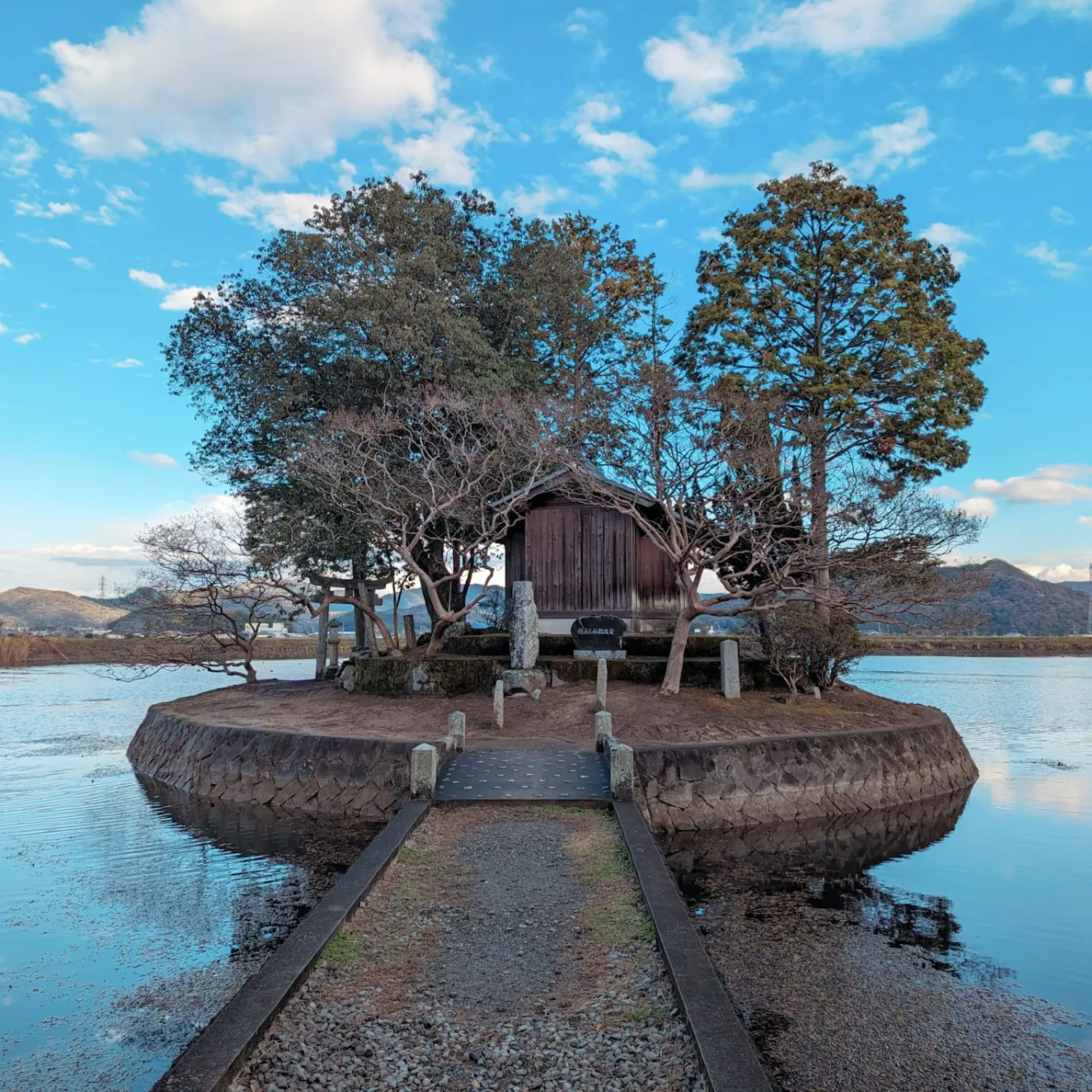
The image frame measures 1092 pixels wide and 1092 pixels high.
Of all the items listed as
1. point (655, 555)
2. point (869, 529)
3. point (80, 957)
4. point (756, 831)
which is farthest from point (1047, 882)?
point (655, 555)

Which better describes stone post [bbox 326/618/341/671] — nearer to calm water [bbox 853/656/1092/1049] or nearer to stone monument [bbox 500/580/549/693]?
stone monument [bbox 500/580/549/693]

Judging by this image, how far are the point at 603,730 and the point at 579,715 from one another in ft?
8.11

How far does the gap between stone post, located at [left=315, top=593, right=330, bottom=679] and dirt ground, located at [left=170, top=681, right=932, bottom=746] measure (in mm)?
5424

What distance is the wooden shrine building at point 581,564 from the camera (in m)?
24.6

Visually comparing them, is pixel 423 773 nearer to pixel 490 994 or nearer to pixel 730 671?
pixel 490 994

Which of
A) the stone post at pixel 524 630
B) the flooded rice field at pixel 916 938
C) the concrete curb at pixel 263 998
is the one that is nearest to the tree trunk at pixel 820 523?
the flooded rice field at pixel 916 938

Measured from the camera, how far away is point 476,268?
27.9m

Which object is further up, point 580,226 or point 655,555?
point 580,226

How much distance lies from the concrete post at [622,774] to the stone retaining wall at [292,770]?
138 inches

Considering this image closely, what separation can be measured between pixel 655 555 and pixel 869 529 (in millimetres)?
7912

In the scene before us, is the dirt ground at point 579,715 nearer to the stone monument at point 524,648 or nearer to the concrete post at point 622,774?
the stone monument at point 524,648

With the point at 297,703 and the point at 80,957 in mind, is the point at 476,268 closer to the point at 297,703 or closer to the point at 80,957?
the point at 297,703

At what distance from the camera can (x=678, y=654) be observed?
1947 centimetres

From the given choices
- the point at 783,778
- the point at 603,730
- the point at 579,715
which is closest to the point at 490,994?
the point at 603,730
